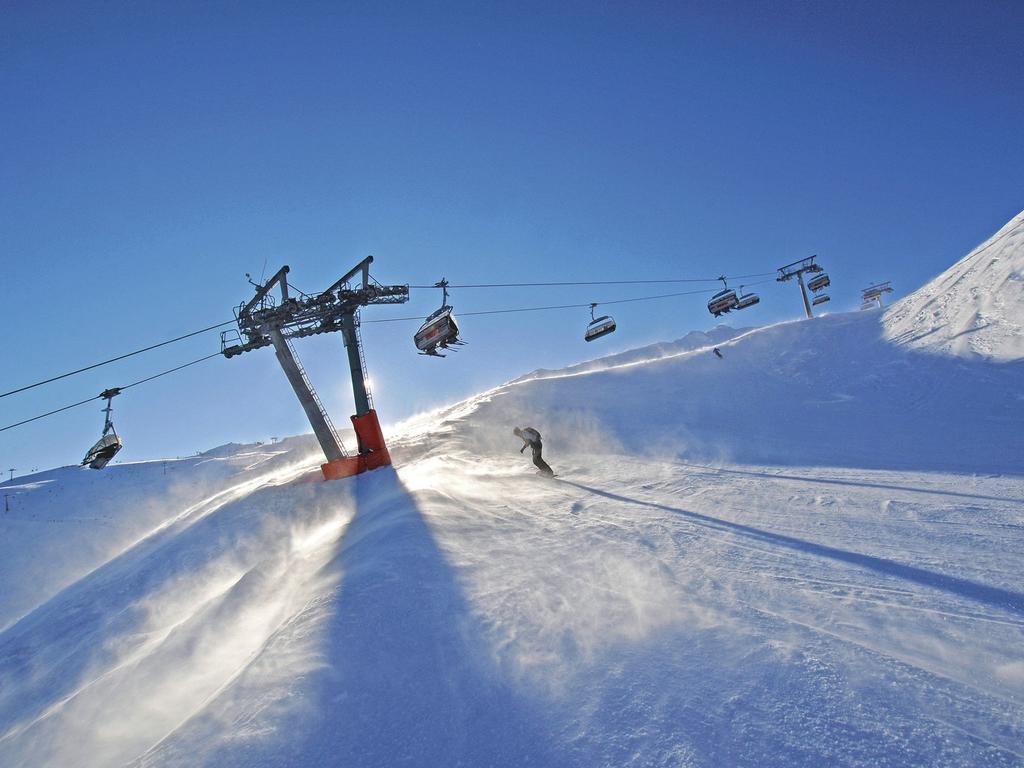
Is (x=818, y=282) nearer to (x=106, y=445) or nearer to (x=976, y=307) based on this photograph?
(x=976, y=307)

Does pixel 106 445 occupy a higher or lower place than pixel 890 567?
higher

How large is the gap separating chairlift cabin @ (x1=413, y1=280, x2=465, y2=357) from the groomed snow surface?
201 inches

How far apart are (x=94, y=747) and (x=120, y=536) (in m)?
35.2

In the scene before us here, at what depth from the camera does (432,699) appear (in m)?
3.53

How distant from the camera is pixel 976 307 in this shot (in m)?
22.2

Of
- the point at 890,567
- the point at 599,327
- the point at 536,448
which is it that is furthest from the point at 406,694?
the point at 599,327

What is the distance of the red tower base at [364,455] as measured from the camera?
15773 mm

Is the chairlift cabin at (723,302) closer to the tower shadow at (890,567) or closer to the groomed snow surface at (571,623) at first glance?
the groomed snow surface at (571,623)

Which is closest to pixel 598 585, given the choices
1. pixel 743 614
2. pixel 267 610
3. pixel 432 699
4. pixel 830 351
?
pixel 743 614

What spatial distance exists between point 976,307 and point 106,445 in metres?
34.5

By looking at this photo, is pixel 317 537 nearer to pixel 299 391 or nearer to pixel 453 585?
pixel 453 585

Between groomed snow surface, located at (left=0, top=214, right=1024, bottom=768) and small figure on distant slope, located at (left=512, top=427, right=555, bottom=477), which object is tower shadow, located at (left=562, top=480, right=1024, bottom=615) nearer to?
groomed snow surface, located at (left=0, top=214, right=1024, bottom=768)

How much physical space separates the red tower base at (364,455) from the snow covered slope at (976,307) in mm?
23168

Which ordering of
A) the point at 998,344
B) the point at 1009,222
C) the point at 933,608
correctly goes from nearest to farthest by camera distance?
the point at 933,608
the point at 998,344
the point at 1009,222
